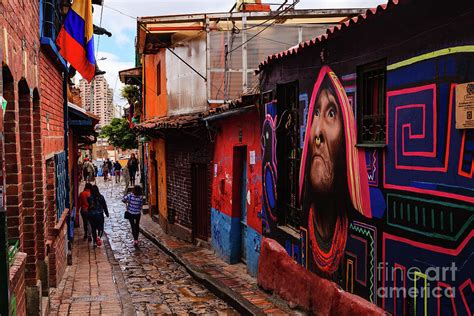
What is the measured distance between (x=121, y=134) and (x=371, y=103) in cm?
3910

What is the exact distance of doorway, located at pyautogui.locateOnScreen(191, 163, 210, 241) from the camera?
1402 cm

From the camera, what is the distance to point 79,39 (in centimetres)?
930

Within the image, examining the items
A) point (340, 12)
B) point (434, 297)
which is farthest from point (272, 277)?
point (340, 12)

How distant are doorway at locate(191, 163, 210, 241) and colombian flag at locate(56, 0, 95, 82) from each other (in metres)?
5.23

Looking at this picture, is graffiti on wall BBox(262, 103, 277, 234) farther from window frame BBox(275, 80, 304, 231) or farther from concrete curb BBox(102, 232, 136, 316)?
concrete curb BBox(102, 232, 136, 316)

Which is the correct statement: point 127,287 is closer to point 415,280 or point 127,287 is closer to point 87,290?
point 87,290

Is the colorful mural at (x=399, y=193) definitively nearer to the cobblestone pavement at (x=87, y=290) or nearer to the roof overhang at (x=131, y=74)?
the cobblestone pavement at (x=87, y=290)

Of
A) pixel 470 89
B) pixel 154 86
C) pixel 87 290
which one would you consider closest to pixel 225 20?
pixel 154 86

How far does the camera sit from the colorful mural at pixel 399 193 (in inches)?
176

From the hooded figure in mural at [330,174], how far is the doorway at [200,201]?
6.45 m

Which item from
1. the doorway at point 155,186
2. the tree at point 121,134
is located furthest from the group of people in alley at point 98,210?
the tree at point 121,134

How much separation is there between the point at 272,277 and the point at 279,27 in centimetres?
751

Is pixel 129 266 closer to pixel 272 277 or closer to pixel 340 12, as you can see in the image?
pixel 272 277

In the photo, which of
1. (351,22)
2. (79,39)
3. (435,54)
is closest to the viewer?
(435,54)
